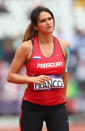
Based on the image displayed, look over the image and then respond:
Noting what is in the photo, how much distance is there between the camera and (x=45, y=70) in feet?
13.5

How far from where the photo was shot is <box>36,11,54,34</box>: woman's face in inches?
166

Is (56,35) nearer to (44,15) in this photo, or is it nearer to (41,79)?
(44,15)

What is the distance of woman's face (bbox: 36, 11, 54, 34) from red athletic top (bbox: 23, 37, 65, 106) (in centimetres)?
17

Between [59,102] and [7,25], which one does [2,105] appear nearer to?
[7,25]

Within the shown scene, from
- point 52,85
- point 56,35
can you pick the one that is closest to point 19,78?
point 52,85

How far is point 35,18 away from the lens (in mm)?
4352

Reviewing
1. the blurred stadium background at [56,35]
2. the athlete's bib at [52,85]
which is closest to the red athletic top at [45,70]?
the athlete's bib at [52,85]

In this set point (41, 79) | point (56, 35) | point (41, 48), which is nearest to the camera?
point (41, 79)

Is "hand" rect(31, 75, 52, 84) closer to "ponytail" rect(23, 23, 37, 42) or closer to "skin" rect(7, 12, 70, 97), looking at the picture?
"skin" rect(7, 12, 70, 97)

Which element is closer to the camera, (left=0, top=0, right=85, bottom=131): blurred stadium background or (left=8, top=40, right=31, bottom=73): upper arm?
(left=8, top=40, right=31, bottom=73): upper arm

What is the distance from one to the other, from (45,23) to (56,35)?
17.4ft

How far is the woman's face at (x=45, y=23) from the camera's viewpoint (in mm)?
4219

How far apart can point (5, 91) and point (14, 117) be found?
2.10 ft

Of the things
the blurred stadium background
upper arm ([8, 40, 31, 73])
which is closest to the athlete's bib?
upper arm ([8, 40, 31, 73])
